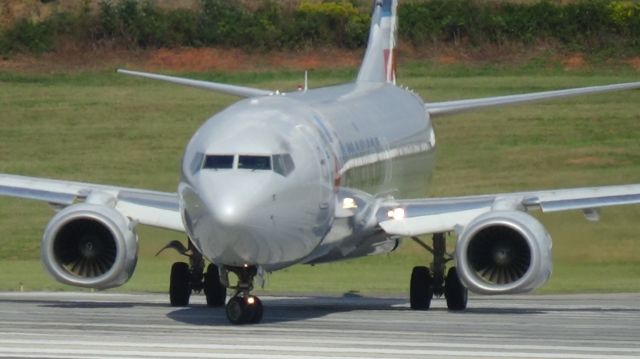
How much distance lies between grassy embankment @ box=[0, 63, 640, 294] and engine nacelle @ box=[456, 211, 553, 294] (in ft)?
39.6

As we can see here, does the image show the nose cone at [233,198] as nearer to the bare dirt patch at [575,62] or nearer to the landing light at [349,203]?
the landing light at [349,203]

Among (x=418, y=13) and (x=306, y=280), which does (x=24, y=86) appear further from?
(x=306, y=280)

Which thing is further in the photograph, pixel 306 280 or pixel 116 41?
pixel 116 41

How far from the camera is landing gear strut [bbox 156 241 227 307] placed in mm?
30219

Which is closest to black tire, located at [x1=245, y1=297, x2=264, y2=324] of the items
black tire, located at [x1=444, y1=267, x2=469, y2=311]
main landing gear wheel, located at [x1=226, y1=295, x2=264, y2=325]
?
main landing gear wheel, located at [x1=226, y1=295, x2=264, y2=325]

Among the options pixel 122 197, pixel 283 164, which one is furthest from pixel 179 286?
pixel 283 164

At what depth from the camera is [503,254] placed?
1072 inches

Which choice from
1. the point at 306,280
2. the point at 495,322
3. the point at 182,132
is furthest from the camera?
the point at 182,132

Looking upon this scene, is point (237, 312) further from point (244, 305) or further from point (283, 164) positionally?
point (283, 164)

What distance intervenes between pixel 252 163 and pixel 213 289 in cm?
604

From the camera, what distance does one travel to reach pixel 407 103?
117 feet

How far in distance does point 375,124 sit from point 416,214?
3528mm

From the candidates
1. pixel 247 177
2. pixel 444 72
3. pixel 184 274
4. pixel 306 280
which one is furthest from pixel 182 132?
pixel 247 177

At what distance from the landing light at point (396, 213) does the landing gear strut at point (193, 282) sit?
2.86 metres
